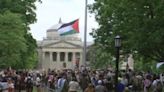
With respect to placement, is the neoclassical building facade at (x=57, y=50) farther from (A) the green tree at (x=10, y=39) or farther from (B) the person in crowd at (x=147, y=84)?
(B) the person in crowd at (x=147, y=84)

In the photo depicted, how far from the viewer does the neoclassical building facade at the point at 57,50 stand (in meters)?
183

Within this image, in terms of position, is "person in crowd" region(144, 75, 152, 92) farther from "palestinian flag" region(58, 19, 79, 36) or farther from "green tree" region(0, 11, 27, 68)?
"green tree" region(0, 11, 27, 68)

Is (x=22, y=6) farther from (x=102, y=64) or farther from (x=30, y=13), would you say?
(x=102, y=64)

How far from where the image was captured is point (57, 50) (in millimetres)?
186500

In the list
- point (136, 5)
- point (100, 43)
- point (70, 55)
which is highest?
point (136, 5)

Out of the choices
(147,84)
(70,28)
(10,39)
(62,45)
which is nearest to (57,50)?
(62,45)

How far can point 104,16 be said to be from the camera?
1967 inches

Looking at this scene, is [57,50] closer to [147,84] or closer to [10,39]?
[10,39]

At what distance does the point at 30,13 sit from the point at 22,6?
2134 mm

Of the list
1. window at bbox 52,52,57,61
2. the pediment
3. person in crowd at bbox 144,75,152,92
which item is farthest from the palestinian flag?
window at bbox 52,52,57,61

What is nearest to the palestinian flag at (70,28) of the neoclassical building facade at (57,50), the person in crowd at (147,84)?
the person in crowd at (147,84)

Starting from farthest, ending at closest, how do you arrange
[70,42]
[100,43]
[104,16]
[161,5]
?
[70,42] < [100,43] < [104,16] < [161,5]

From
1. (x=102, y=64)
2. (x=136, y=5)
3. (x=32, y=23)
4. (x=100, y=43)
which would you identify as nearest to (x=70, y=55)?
(x=102, y=64)

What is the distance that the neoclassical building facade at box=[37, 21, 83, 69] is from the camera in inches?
7210
